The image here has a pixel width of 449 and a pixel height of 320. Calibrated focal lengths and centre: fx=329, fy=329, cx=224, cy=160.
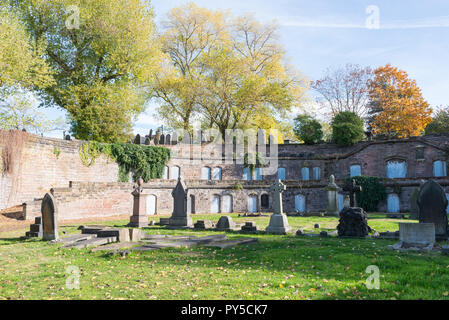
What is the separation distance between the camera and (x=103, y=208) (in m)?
23.4

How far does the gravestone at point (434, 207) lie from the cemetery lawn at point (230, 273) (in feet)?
6.07

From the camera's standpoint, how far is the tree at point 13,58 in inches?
820

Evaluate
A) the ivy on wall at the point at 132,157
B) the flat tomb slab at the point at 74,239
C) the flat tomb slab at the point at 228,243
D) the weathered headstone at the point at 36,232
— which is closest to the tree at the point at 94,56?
the ivy on wall at the point at 132,157

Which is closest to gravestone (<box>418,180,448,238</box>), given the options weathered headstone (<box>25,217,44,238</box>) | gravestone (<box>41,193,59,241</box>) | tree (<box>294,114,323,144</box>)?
gravestone (<box>41,193,59,241</box>)

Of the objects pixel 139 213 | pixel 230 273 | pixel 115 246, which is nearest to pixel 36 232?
pixel 115 246

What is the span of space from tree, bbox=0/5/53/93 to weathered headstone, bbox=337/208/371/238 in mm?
21486

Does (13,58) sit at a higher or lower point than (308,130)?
higher

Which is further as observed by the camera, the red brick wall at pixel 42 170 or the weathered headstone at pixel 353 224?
the red brick wall at pixel 42 170

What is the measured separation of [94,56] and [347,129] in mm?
26003

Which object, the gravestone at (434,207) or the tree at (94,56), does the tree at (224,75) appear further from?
the gravestone at (434,207)

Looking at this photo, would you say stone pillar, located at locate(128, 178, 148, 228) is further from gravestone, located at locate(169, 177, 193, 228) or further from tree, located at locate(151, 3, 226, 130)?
tree, located at locate(151, 3, 226, 130)

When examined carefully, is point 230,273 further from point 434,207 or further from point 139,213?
point 139,213

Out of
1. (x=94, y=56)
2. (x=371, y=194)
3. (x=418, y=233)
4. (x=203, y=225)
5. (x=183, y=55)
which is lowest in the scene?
(x=203, y=225)

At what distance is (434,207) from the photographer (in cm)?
1055
